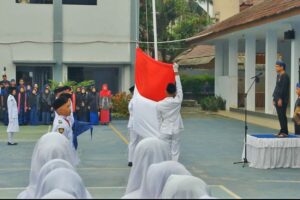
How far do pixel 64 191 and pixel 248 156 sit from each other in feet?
29.0

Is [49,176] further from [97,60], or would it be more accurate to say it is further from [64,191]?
[97,60]

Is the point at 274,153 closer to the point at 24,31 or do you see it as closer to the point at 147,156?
the point at 147,156

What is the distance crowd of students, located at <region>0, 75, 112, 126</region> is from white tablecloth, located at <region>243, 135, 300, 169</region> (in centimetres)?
1140

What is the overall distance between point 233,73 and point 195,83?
10.3 metres

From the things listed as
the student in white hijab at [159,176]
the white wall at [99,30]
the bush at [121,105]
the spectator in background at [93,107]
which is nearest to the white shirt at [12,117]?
the spectator in background at [93,107]

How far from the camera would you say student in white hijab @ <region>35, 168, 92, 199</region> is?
443 centimetres

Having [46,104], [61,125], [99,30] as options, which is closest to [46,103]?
[46,104]

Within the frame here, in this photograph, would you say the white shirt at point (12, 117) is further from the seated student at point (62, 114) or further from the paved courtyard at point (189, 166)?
the seated student at point (62, 114)

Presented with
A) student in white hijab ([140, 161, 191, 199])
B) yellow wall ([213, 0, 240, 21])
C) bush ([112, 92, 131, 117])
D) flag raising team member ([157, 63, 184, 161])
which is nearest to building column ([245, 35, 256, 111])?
bush ([112, 92, 131, 117])

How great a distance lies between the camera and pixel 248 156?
1271cm

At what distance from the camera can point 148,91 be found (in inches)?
501

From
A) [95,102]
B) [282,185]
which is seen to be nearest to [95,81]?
[95,102]

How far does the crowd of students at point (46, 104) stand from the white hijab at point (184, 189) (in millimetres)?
18759

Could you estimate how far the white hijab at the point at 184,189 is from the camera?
4.21 m
